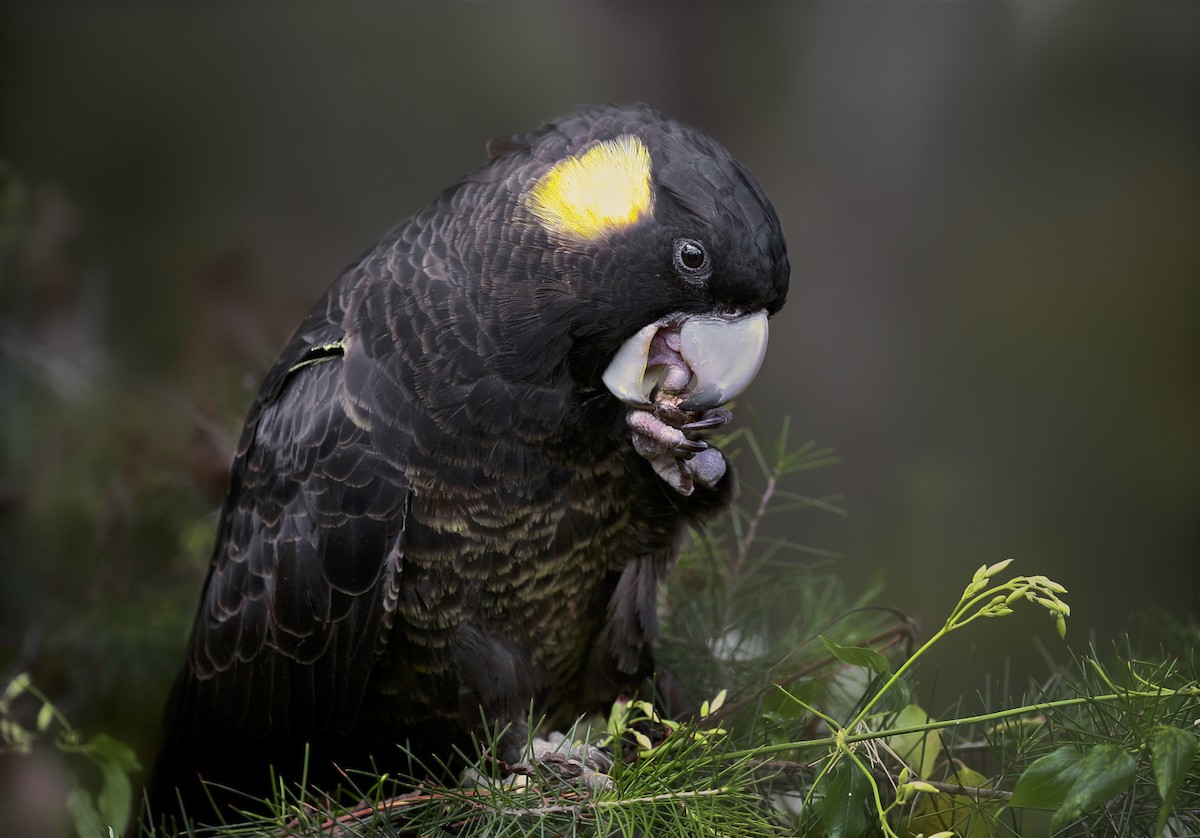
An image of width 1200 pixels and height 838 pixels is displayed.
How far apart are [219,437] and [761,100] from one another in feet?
6.08

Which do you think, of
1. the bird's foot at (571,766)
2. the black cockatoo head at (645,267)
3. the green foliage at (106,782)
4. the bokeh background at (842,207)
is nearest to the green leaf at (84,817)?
the green foliage at (106,782)

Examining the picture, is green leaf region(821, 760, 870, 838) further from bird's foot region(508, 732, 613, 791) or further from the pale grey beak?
the pale grey beak

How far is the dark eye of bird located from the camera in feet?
3.98

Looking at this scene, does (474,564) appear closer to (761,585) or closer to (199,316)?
(761,585)

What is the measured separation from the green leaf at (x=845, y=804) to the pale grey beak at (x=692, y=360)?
53cm

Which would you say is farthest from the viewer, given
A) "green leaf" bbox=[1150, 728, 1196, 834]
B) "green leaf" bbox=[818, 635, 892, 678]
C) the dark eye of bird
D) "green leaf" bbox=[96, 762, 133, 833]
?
"green leaf" bbox=[96, 762, 133, 833]

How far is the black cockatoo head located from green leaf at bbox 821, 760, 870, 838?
54 cm

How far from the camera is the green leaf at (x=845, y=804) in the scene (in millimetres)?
917

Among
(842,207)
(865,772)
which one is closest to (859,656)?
(865,772)

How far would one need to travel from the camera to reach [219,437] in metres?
1.92

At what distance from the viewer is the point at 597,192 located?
1.26m

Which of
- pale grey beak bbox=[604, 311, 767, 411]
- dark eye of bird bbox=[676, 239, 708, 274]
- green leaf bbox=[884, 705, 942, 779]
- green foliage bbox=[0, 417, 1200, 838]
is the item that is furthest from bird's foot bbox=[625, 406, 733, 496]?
green leaf bbox=[884, 705, 942, 779]

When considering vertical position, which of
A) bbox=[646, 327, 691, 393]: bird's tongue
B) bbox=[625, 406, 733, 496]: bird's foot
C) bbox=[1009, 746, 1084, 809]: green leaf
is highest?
bbox=[646, 327, 691, 393]: bird's tongue

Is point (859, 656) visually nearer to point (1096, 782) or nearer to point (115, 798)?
point (1096, 782)
